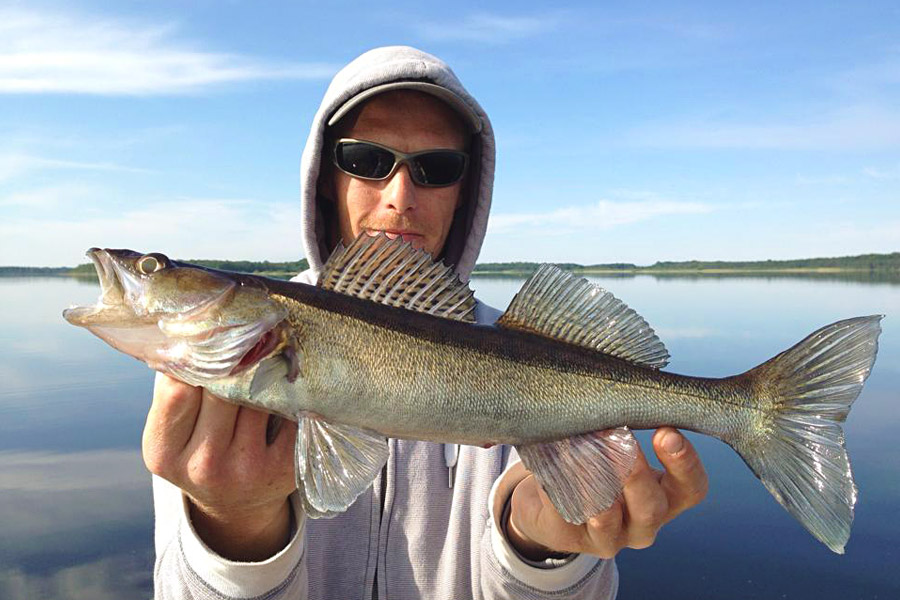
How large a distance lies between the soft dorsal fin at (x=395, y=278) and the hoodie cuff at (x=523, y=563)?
49.0 inches

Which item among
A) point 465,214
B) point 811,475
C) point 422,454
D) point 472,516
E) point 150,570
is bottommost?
point 150,570

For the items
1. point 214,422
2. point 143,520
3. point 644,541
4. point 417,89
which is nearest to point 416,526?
point 644,541

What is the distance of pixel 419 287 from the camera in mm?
2686

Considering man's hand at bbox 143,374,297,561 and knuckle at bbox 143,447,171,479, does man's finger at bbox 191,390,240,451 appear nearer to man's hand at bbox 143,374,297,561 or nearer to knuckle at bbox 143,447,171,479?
man's hand at bbox 143,374,297,561

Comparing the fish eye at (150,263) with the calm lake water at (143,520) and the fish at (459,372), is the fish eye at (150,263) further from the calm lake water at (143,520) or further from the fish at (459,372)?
the calm lake water at (143,520)

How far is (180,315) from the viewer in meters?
2.45

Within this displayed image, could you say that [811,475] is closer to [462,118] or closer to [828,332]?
[828,332]

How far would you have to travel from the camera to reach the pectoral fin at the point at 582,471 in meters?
2.65

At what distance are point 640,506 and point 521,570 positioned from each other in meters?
0.93

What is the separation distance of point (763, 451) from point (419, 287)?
163 cm

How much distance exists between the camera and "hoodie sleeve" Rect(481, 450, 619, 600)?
3.36 metres

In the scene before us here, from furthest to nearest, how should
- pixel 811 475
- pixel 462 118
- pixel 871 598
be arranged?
1. pixel 871 598
2. pixel 462 118
3. pixel 811 475

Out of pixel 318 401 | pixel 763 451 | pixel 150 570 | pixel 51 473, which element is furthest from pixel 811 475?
pixel 51 473

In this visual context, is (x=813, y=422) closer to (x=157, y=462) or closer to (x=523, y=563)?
(x=523, y=563)
